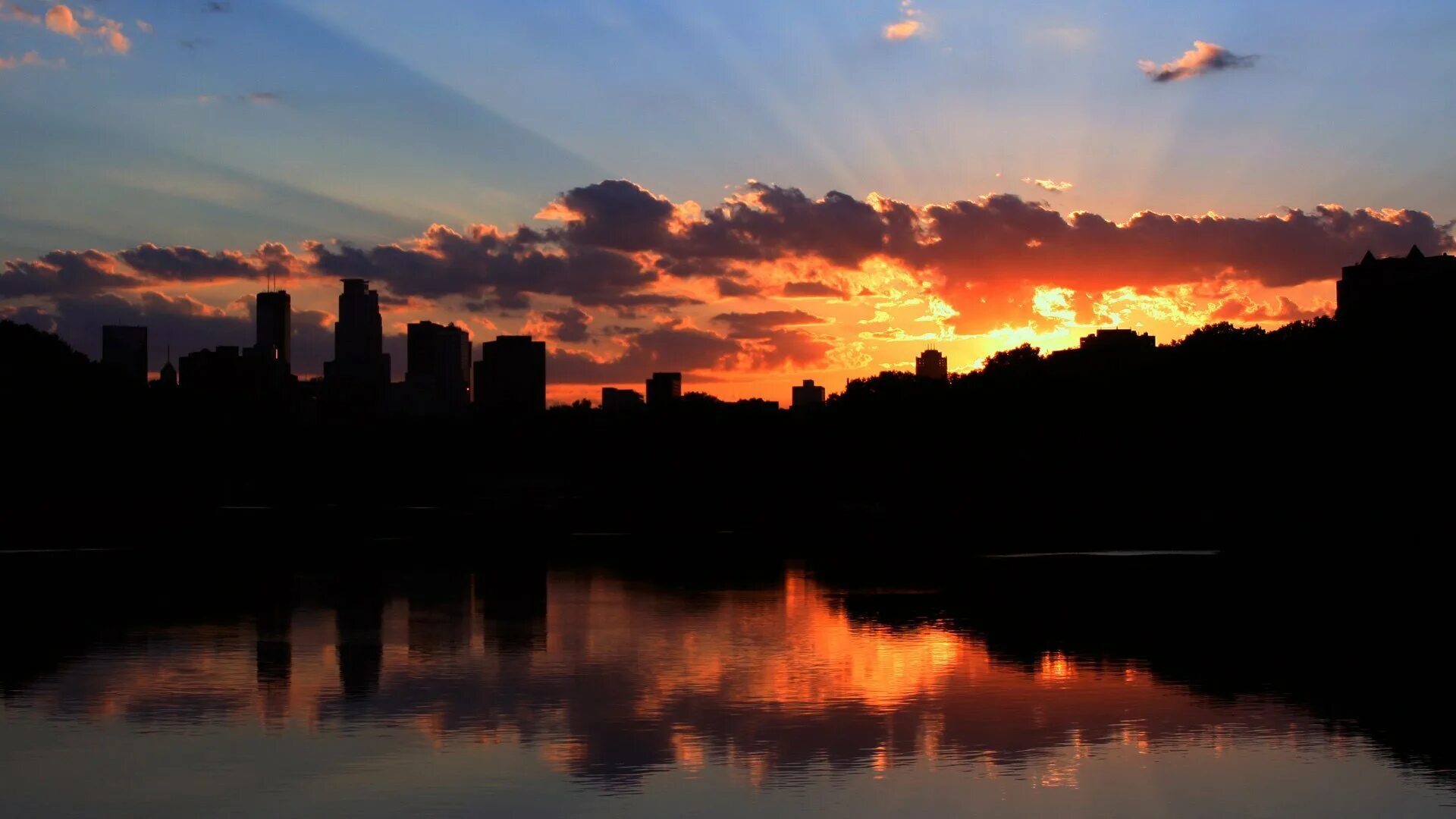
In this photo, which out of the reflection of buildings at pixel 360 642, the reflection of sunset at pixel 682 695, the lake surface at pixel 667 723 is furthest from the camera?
the reflection of buildings at pixel 360 642

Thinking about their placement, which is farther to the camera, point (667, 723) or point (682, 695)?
point (682, 695)

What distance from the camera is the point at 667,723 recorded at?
2633 cm

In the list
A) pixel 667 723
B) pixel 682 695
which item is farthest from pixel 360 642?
pixel 667 723

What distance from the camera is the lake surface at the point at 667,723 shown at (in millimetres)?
20781

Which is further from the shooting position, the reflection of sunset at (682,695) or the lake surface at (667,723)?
the reflection of sunset at (682,695)

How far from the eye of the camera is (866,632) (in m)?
39.0

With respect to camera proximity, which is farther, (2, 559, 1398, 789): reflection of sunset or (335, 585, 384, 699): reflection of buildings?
(335, 585, 384, 699): reflection of buildings

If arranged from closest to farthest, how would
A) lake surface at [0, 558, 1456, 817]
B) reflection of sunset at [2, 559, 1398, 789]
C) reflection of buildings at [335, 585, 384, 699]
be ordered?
lake surface at [0, 558, 1456, 817]
reflection of sunset at [2, 559, 1398, 789]
reflection of buildings at [335, 585, 384, 699]

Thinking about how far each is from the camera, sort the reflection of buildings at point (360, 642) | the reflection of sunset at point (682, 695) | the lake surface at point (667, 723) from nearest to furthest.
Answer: the lake surface at point (667, 723) → the reflection of sunset at point (682, 695) → the reflection of buildings at point (360, 642)

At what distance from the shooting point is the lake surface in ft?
68.2

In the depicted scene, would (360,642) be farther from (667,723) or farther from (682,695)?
(667,723)

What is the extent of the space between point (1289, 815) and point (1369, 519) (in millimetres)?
60859

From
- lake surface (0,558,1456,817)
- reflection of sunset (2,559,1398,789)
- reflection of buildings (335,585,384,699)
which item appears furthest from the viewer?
reflection of buildings (335,585,384,699)

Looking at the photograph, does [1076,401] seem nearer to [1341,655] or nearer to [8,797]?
[1341,655]
